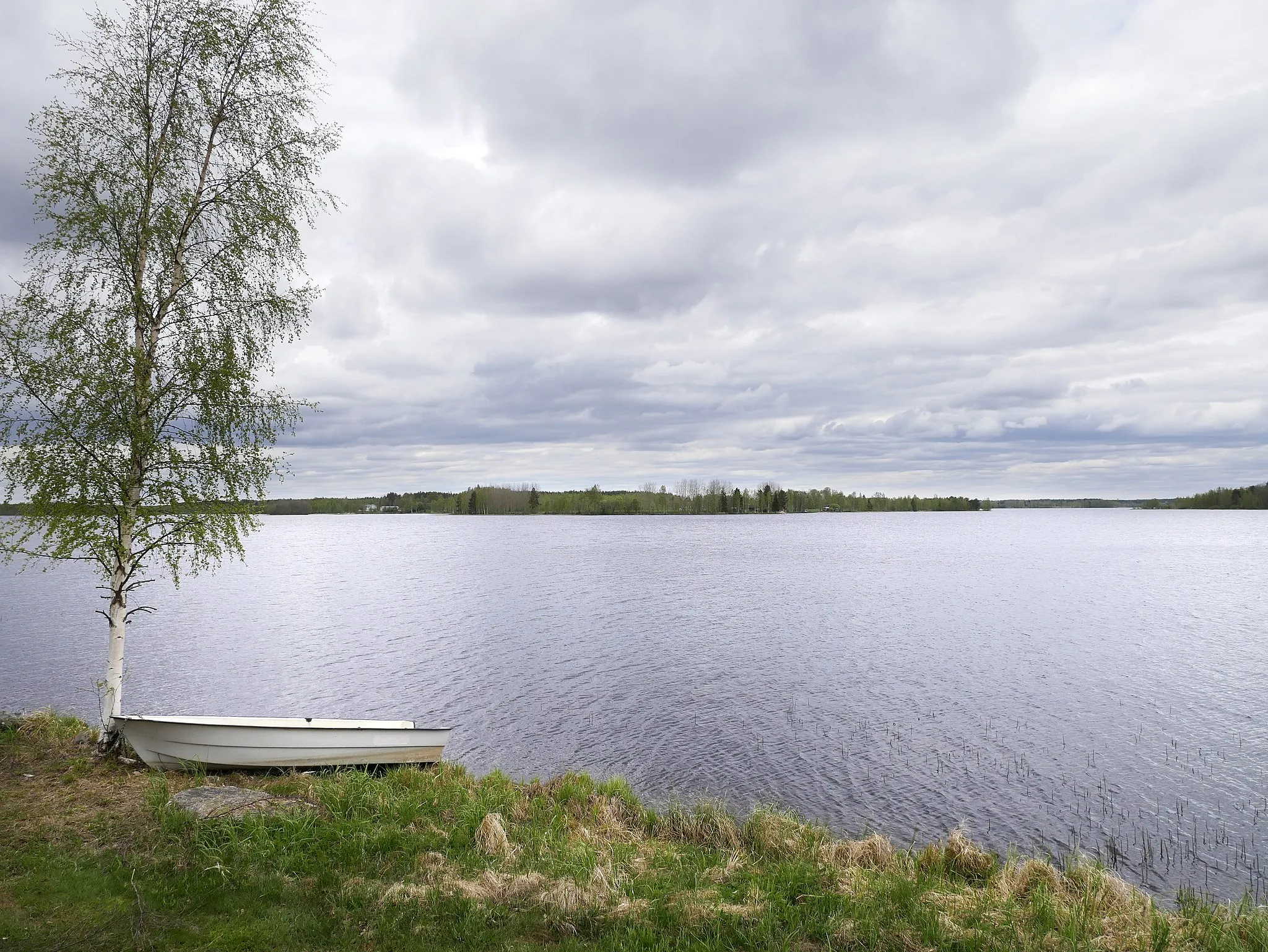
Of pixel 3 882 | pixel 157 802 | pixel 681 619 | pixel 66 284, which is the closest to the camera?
pixel 3 882

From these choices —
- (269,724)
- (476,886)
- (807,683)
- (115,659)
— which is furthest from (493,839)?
(807,683)

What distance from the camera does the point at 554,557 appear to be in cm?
9650

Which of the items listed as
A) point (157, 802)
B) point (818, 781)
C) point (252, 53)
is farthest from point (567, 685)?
point (252, 53)

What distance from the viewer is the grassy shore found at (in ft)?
27.5

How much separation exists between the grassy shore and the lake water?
5.35 m

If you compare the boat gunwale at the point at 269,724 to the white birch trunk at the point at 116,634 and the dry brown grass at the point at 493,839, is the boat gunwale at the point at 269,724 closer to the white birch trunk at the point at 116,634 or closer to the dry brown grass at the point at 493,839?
the white birch trunk at the point at 116,634

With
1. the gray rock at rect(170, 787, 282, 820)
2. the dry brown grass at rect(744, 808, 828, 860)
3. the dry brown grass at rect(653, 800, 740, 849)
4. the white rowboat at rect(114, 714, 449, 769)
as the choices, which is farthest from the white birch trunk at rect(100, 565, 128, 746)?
the dry brown grass at rect(744, 808, 828, 860)

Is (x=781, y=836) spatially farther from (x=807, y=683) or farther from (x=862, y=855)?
(x=807, y=683)

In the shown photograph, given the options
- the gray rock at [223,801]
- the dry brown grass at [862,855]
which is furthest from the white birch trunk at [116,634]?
the dry brown grass at [862,855]

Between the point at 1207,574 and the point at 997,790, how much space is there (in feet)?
249

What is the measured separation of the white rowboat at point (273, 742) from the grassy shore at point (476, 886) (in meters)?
0.81

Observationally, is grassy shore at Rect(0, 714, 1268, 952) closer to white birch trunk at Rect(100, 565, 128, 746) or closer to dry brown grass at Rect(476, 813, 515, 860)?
dry brown grass at Rect(476, 813, 515, 860)

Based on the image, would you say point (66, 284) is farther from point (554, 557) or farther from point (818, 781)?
point (554, 557)

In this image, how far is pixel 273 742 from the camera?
15500mm
